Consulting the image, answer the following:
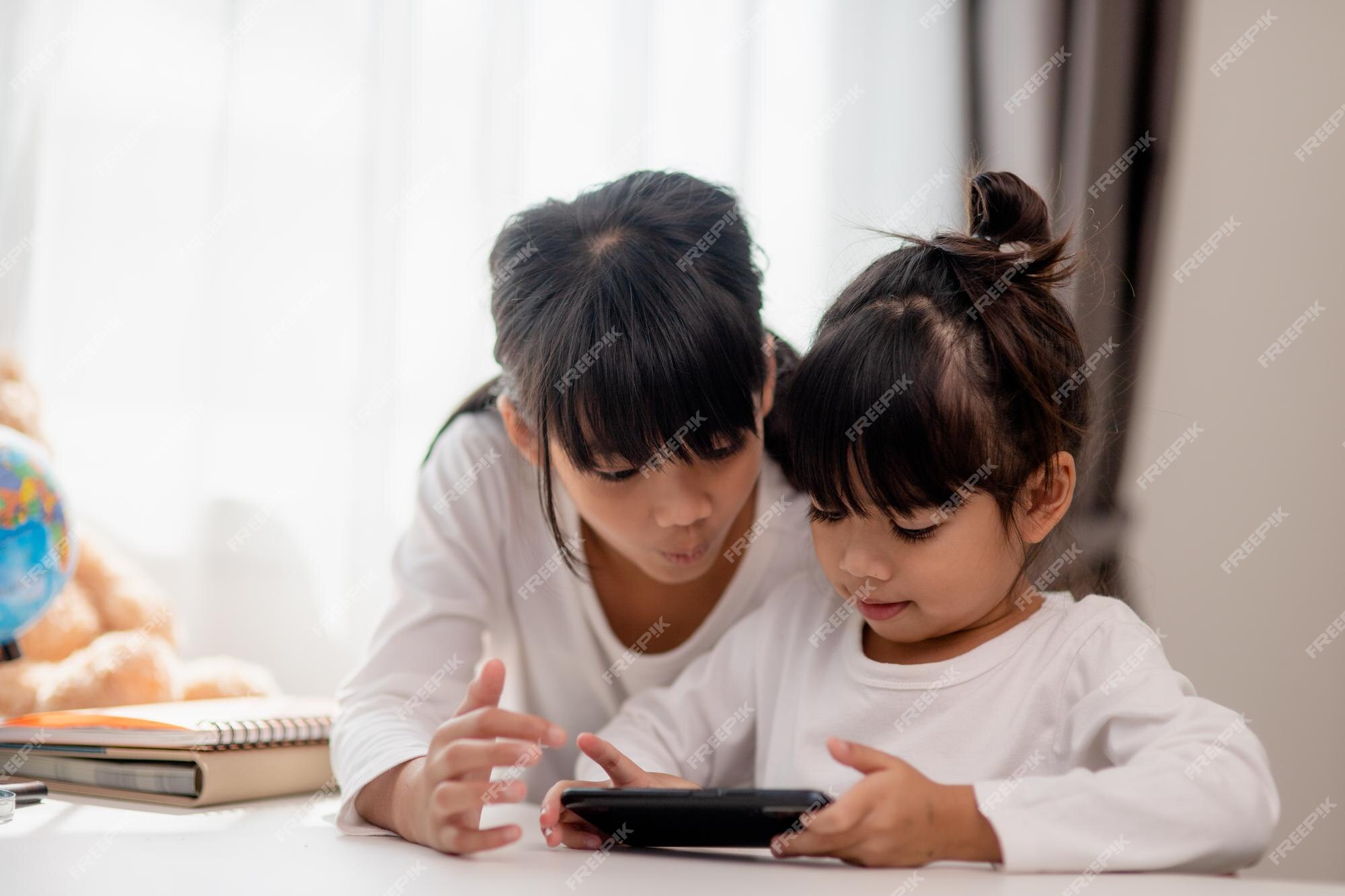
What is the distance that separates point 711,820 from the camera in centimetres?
66

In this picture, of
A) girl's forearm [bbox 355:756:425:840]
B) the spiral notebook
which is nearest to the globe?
the spiral notebook

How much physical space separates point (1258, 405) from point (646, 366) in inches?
38.3

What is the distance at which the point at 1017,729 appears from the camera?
0.81 meters

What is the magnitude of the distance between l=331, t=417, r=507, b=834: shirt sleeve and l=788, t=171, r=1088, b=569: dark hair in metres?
0.37

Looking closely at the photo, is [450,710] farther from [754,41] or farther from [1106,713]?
[754,41]

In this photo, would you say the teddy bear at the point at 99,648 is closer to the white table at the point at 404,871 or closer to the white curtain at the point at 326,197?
the white curtain at the point at 326,197

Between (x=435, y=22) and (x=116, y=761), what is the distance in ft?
3.85

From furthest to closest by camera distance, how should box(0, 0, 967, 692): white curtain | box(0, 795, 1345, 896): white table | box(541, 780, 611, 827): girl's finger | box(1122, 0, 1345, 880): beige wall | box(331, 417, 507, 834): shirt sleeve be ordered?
box(0, 0, 967, 692): white curtain, box(1122, 0, 1345, 880): beige wall, box(331, 417, 507, 834): shirt sleeve, box(541, 780, 611, 827): girl's finger, box(0, 795, 1345, 896): white table

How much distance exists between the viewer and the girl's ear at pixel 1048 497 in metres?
0.83

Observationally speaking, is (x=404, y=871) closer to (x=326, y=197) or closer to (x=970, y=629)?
(x=970, y=629)

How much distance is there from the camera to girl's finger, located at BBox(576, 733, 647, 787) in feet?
2.54

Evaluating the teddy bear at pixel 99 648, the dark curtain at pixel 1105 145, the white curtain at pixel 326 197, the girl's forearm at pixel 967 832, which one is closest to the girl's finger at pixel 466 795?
the girl's forearm at pixel 967 832

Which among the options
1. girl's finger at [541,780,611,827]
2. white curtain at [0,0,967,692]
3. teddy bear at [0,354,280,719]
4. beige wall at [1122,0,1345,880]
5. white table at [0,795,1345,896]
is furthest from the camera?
white curtain at [0,0,967,692]

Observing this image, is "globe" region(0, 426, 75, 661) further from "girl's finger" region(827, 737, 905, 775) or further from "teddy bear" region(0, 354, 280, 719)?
"girl's finger" region(827, 737, 905, 775)
